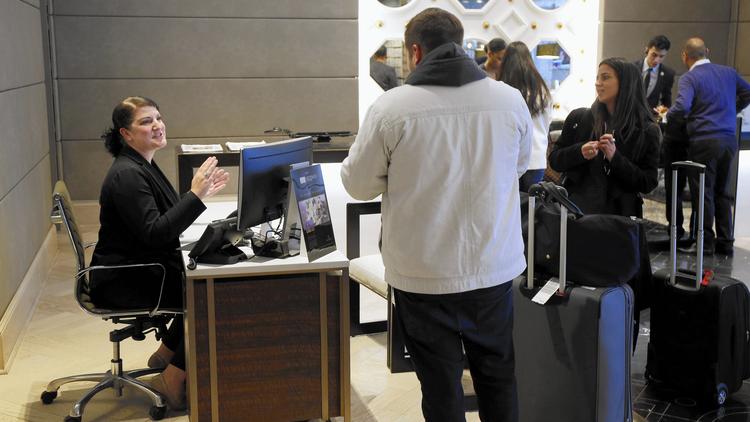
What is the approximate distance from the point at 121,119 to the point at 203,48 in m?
3.60

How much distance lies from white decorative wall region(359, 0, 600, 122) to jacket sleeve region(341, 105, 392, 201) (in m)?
5.10

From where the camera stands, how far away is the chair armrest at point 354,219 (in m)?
4.03

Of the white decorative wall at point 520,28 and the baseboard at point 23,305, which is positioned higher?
the white decorative wall at point 520,28

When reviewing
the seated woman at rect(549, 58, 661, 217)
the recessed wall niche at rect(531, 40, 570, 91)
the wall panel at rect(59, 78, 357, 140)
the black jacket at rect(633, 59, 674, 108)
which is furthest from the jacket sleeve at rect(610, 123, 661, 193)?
the recessed wall niche at rect(531, 40, 570, 91)

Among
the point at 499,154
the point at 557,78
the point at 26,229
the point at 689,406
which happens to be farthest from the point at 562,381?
the point at 557,78

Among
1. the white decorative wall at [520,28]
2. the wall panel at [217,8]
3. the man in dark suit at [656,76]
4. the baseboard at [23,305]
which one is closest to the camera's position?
the baseboard at [23,305]

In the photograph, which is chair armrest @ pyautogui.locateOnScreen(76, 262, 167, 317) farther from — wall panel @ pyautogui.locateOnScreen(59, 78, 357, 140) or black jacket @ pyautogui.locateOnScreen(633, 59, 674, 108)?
black jacket @ pyautogui.locateOnScreen(633, 59, 674, 108)

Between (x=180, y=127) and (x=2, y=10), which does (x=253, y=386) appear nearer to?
(x=2, y=10)

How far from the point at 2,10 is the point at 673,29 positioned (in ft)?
19.3

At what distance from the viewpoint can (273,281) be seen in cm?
299

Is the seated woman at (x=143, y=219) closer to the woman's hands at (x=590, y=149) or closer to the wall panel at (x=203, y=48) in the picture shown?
the woman's hands at (x=590, y=149)

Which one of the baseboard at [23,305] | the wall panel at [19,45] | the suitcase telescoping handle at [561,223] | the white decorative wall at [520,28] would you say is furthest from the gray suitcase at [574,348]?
the white decorative wall at [520,28]

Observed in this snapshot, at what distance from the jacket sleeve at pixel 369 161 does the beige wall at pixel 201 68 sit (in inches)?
188

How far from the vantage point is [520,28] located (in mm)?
7828
